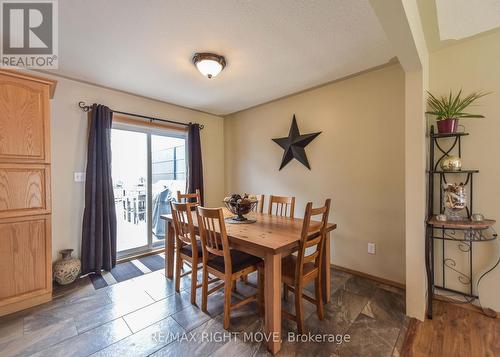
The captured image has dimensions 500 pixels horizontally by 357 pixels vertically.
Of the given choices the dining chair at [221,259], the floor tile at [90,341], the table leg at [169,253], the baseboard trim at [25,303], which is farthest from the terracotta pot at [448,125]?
the baseboard trim at [25,303]

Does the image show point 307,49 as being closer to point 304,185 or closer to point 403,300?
point 304,185

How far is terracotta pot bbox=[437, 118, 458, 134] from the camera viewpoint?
1.91m

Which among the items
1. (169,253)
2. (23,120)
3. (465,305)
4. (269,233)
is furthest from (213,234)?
(465,305)

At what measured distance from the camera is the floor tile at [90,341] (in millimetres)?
1604

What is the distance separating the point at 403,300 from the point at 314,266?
3.43 feet

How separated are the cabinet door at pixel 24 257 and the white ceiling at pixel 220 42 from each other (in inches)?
66.4

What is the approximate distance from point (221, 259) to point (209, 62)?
6.17 ft

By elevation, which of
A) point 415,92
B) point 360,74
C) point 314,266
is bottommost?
point 314,266

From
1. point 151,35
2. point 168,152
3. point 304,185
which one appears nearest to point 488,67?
point 304,185

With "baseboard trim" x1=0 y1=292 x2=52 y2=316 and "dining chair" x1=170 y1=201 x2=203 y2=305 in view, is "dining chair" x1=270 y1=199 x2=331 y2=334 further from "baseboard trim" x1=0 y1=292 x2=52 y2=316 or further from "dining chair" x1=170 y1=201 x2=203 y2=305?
"baseboard trim" x1=0 y1=292 x2=52 y2=316

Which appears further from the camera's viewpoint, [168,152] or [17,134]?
[168,152]

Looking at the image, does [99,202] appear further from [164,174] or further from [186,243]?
[186,243]

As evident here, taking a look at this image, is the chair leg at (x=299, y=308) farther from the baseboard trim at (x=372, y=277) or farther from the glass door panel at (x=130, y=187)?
the glass door panel at (x=130, y=187)

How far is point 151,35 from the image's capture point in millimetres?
1926
